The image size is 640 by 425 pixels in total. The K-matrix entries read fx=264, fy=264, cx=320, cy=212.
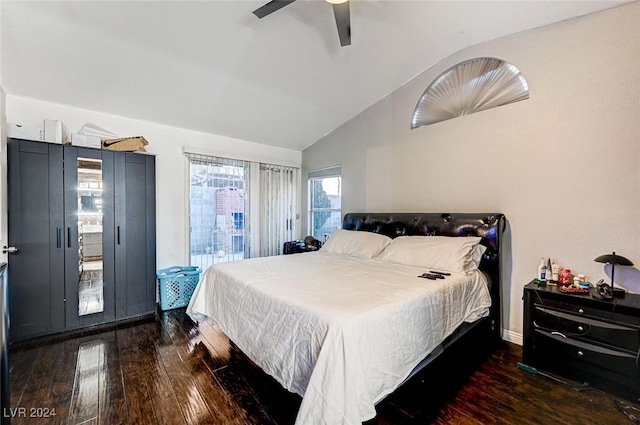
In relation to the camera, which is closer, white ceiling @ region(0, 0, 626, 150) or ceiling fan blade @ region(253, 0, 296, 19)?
ceiling fan blade @ region(253, 0, 296, 19)

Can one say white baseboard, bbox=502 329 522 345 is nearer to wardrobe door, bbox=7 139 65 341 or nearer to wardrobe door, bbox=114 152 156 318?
wardrobe door, bbox=114 152 156 318

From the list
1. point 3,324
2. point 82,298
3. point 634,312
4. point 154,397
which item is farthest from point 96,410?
point 634,312

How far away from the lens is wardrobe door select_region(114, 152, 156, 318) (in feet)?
9.70

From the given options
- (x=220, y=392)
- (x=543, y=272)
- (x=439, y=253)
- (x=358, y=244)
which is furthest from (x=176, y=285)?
(x=543, y=272)

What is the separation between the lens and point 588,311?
6.07ft

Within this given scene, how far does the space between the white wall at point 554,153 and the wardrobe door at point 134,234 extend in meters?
3.22

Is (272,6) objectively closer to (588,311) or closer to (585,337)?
(588,311)

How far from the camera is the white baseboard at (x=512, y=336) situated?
2.47 metres

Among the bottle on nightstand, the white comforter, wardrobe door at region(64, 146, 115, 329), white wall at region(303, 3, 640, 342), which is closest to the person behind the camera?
the white comforter

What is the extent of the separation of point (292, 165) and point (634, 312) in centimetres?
432

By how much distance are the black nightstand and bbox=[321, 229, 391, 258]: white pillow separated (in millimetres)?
1395

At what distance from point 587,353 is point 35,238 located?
15.4 feet

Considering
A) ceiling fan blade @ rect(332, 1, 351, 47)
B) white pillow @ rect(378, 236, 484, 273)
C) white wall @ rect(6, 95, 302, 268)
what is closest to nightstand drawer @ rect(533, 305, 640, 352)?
white pillow @ rect(378, 236, 484, 273)

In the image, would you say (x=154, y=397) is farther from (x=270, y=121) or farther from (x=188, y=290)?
(x=270, y=121)
